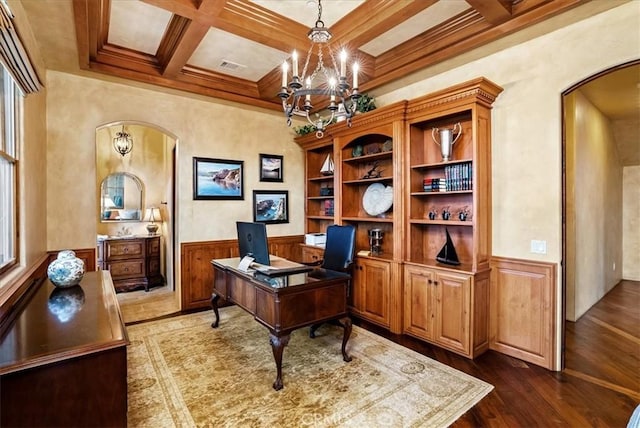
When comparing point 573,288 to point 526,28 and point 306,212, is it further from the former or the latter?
point 306,212

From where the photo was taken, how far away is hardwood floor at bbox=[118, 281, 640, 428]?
214cm

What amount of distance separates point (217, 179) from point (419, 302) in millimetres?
3079

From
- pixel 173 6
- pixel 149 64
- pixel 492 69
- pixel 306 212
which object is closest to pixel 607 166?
pixel 492 69

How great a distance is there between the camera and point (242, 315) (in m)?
4.07

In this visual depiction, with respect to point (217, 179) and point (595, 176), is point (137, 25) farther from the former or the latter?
point (595, 176)

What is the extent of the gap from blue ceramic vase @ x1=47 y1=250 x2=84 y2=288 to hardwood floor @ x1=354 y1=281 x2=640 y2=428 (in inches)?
101

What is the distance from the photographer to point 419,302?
11.0 ft

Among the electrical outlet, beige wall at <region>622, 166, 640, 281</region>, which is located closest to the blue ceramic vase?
the electrical outlet

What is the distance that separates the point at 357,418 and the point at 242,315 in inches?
90.8

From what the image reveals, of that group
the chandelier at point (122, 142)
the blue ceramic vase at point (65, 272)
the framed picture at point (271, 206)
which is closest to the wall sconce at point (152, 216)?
the chandelier at point (122, 142)

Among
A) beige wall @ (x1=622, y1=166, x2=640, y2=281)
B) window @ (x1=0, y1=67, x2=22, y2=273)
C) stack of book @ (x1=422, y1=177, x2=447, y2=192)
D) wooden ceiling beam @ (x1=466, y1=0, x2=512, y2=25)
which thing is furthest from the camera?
beige wall @ (x1=622, y1=166, x2=640, y2=281)

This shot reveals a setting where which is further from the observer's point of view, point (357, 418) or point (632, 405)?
point (632, 405)

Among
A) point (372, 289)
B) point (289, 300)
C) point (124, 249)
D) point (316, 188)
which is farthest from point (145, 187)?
point (289, 300)

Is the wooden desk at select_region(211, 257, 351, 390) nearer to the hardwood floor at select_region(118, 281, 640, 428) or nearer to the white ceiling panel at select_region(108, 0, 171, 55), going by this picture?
the hardwood floor at select_region(118, 281, 640, 428)
